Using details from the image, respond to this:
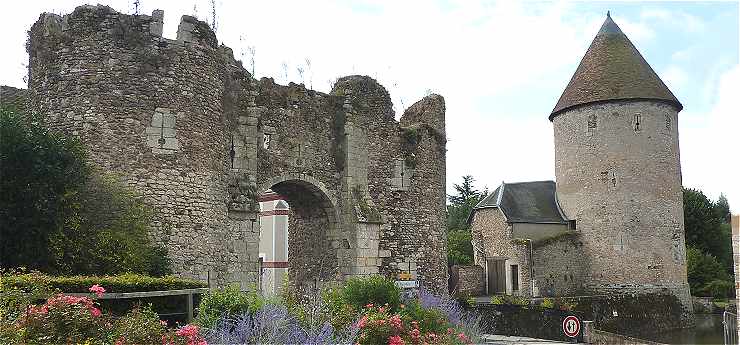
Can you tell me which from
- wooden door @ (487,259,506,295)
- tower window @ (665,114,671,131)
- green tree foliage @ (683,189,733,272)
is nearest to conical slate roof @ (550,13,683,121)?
tower window @ (665,114,671,131)

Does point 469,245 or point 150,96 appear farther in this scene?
point 469,245

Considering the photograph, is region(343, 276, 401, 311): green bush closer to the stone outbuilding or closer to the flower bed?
the flower bed

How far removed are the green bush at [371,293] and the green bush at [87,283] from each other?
2.67 metres

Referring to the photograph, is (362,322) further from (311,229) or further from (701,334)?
(701,334)

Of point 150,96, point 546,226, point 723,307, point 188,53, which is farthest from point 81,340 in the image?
point 723,307

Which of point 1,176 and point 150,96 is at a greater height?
point 150,96

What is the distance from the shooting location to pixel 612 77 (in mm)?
30516

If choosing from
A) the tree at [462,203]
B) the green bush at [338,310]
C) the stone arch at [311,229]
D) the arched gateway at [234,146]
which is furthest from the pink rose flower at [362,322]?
the tree at [462,203]

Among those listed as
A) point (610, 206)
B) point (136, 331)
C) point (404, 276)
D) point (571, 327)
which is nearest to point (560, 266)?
point (610, 206)

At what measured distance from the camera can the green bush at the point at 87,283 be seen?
7.55m

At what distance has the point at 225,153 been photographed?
13227 mm

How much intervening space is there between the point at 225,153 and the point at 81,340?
7555 mm

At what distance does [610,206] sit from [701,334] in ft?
21.5

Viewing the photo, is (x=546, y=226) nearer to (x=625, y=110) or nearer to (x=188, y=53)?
(x=625, y=110)
